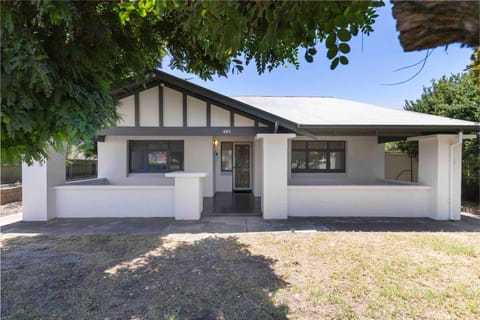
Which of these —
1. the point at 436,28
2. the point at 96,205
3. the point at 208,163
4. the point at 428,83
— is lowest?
the point at 96,205

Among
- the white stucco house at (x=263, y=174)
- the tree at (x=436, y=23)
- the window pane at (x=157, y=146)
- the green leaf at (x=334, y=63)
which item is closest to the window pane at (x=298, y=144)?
the white stucco house at (x=263, y=174)

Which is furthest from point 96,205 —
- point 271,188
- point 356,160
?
point 356,160

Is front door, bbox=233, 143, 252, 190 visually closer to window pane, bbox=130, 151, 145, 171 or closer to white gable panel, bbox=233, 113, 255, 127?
window pane, bbox=130, 151, 145, 171

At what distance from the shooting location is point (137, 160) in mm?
9984

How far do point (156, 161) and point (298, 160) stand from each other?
609 cm

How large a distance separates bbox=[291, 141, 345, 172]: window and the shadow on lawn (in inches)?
238

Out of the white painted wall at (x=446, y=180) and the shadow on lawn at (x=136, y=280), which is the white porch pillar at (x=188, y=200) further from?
the white painted wall at (x=446, y=180)

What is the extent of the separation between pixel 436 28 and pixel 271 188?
594 cm

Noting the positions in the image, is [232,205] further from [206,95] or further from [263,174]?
[206,95]

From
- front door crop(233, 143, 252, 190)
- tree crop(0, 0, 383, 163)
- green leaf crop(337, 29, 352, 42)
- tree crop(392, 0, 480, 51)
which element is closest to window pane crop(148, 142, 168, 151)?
front door crop(233, 143, 252, 190)

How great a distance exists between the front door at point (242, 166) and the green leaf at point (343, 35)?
968 centimetres

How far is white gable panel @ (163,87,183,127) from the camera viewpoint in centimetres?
712

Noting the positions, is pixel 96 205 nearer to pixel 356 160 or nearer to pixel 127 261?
A: pixel 127 261

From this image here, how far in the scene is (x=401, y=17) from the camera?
4.43ft
